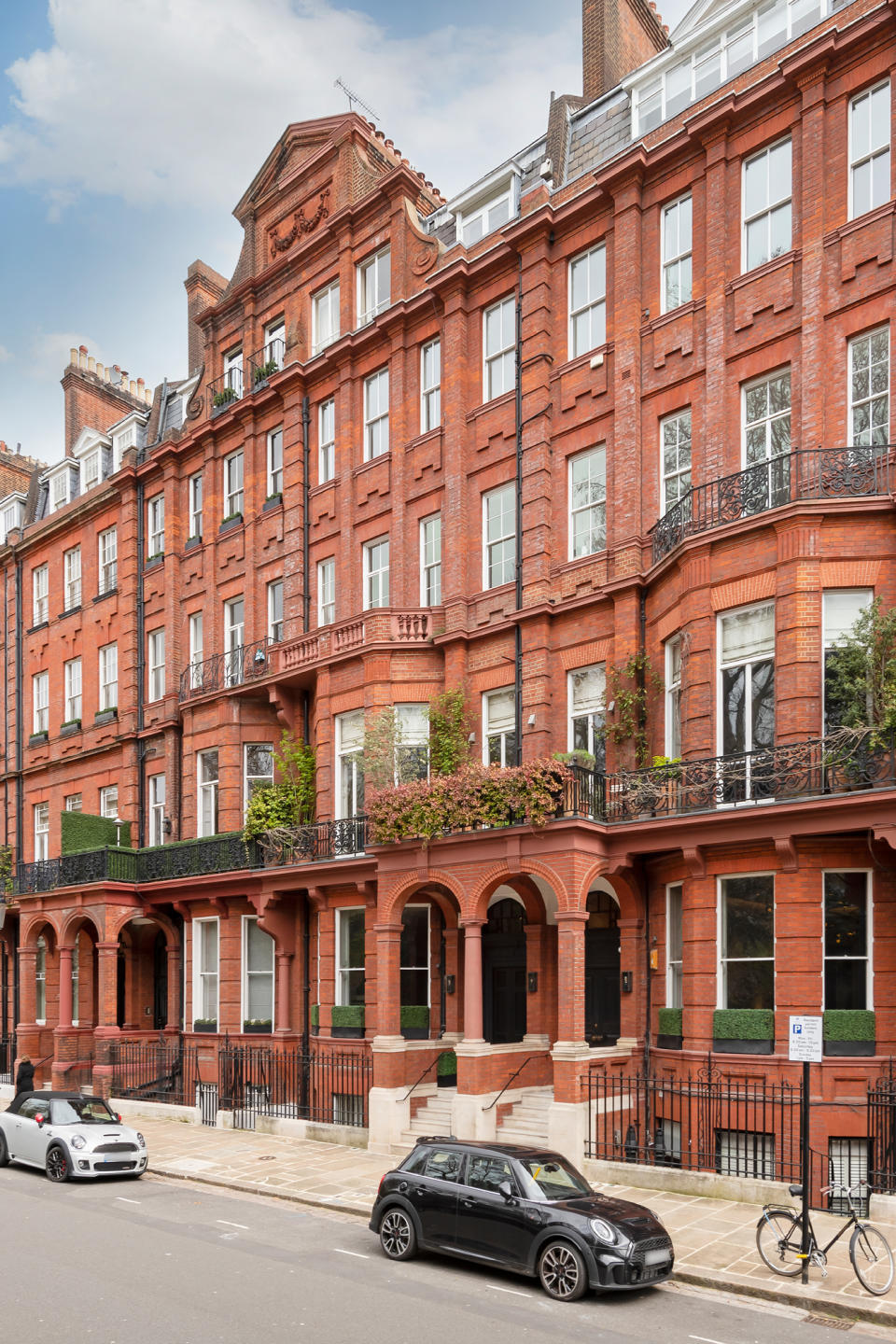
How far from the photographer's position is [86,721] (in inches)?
1388

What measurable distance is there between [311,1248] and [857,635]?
34.9 feet

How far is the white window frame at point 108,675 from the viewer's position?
34.6 m

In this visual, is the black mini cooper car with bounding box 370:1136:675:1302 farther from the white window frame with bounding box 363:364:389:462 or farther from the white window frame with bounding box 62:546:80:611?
the white window frame with bounding box 62:546:80:611

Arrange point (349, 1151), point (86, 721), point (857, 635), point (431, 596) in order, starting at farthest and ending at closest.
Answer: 1. point (86, 721)
2. point (431, 596)
3. point (349, 1151)
4. point (857, 635)

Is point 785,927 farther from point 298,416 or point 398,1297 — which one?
point 298,416

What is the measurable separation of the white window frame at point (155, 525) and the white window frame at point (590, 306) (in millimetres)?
14499

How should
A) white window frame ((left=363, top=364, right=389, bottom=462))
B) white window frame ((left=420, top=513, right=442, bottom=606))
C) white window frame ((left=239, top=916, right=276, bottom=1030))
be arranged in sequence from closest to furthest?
white window frame ((left=420, top=513, right=442, bottom=606)) → white window frame ((left=239, top=916, right=276, bottom=1030)) → white window frame ((left=363, top=364, right=389, bottom=462))

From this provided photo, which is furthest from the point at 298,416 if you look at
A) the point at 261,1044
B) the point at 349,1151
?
the point at 349,1151

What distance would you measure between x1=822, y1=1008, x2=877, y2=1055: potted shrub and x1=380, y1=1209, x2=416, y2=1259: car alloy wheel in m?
6.34

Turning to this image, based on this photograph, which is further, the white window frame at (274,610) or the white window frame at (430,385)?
the white window frame at (274,610)

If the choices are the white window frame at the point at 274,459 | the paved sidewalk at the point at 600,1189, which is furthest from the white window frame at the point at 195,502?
the paved sidewalk at the point at 600,1189

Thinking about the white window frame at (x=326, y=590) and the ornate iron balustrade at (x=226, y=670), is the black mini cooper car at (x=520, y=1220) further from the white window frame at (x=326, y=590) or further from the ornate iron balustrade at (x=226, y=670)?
the ornate iron balustrade at (x=226, y=670)

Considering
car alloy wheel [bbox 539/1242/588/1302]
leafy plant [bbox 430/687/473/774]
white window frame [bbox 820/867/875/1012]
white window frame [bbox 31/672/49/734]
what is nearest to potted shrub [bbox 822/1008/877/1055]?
white window frame [bbox 820/867/875/1012]

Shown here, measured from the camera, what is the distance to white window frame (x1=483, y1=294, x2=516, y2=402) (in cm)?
2373
